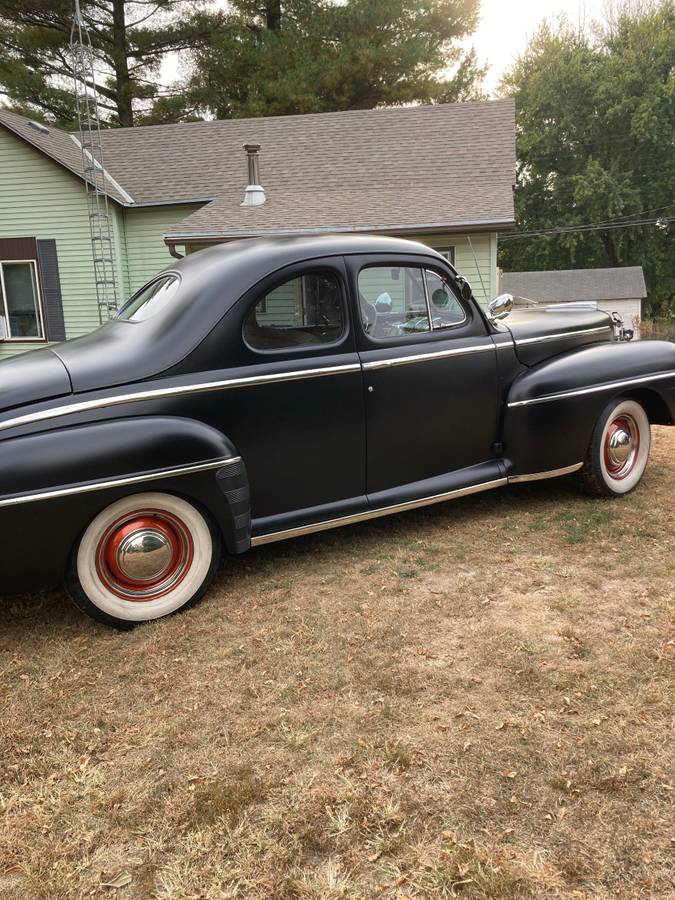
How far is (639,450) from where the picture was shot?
16.9 ft

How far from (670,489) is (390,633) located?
9.81 ft

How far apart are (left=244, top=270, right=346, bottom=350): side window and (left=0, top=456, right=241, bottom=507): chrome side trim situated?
700mm

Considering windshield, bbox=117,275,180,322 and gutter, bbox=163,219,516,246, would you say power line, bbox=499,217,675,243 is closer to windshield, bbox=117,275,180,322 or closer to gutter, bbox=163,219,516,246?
gutter, bbox=163,219,516,246

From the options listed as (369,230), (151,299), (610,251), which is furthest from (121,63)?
(610,251)

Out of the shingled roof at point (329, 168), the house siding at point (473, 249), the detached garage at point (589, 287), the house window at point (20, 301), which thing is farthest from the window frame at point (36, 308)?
the detached garage at point (589, 287)

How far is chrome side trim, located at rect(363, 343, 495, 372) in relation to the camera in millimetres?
3994

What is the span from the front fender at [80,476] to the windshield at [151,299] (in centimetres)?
87

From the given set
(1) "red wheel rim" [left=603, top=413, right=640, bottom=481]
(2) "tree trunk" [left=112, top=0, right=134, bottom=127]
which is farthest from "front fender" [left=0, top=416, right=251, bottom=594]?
(2) "tree trunk" [left=112, top=0, right=134, bottom=127]

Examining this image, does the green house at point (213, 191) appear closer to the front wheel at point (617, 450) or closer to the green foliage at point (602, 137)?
the front wheel at point (617, 450)

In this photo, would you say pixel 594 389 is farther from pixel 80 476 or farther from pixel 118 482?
pixel 80 476

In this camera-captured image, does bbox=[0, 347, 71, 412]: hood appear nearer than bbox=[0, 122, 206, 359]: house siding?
Yes

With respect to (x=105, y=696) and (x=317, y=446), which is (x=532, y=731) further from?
(x=317, y=446)

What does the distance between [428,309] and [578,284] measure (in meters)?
41.3

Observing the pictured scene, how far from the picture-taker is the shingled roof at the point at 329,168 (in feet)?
37.4
